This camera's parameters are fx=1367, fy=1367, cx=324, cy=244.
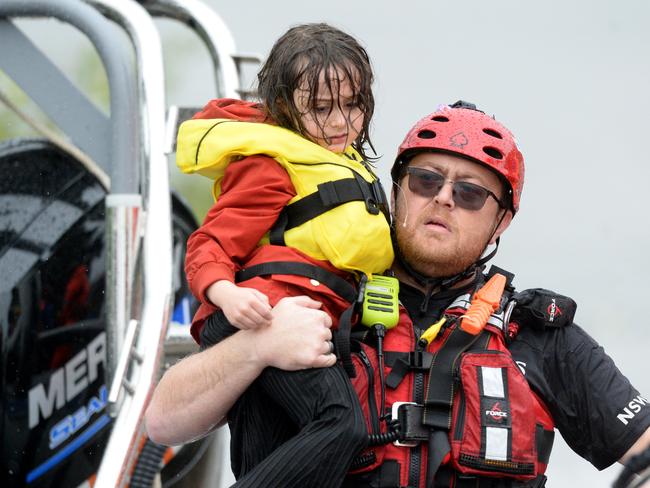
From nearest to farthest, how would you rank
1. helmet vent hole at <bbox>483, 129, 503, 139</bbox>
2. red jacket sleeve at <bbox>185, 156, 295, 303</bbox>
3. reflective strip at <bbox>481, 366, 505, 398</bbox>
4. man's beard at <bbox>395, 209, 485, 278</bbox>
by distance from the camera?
red jacket sleeve at <bbox>185, 156, 295, 303</bbox> < reflective strip at <bbox>481, 366, 505, 398</bbox> < man's beard at <bbox>395, 209, 485, 278</bbox> < helmet vent hole at <bbox>483, 129, 503, 139</bbox>

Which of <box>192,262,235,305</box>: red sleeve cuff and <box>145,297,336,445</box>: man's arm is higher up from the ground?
<box>192,262,235,305</box>: red sleeve cuff

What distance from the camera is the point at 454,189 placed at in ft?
10.0

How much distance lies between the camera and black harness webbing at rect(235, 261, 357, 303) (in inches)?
108

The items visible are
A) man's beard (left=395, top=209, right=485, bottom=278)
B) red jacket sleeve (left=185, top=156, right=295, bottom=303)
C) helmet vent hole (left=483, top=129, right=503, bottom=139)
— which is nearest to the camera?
red jacket sleeve (left=185, top=156, right=295, bottom=303)

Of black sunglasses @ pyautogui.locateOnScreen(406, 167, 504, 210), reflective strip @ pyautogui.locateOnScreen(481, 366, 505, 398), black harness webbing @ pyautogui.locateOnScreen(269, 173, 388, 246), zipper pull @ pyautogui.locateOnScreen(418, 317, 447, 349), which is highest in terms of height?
black harness webbing @ pyautogui.locateOnScreen(269, 173, 388, 246)

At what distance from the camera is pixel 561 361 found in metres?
3.01

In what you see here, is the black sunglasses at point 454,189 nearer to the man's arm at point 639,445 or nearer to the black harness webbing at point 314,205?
the black harness webbing at point 314,205

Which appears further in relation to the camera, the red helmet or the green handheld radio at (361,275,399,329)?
the red helmet

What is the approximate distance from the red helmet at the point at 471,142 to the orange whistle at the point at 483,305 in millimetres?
243

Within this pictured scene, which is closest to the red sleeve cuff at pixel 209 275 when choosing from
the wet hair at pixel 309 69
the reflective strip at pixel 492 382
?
the wet hair at pixel 309 69

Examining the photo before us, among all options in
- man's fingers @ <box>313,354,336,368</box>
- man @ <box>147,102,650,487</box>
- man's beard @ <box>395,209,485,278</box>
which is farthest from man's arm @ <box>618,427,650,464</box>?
man's fingers @ <box>313,354,336,368</box>

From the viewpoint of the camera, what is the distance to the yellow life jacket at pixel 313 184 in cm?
278

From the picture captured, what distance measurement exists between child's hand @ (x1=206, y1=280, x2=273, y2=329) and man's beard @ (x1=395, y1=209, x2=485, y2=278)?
1.58ft

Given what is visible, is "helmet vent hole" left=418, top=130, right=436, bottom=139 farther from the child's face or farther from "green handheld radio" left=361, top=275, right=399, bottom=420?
"green handheld radio" left=361, top=275, right=399, bottom=420
